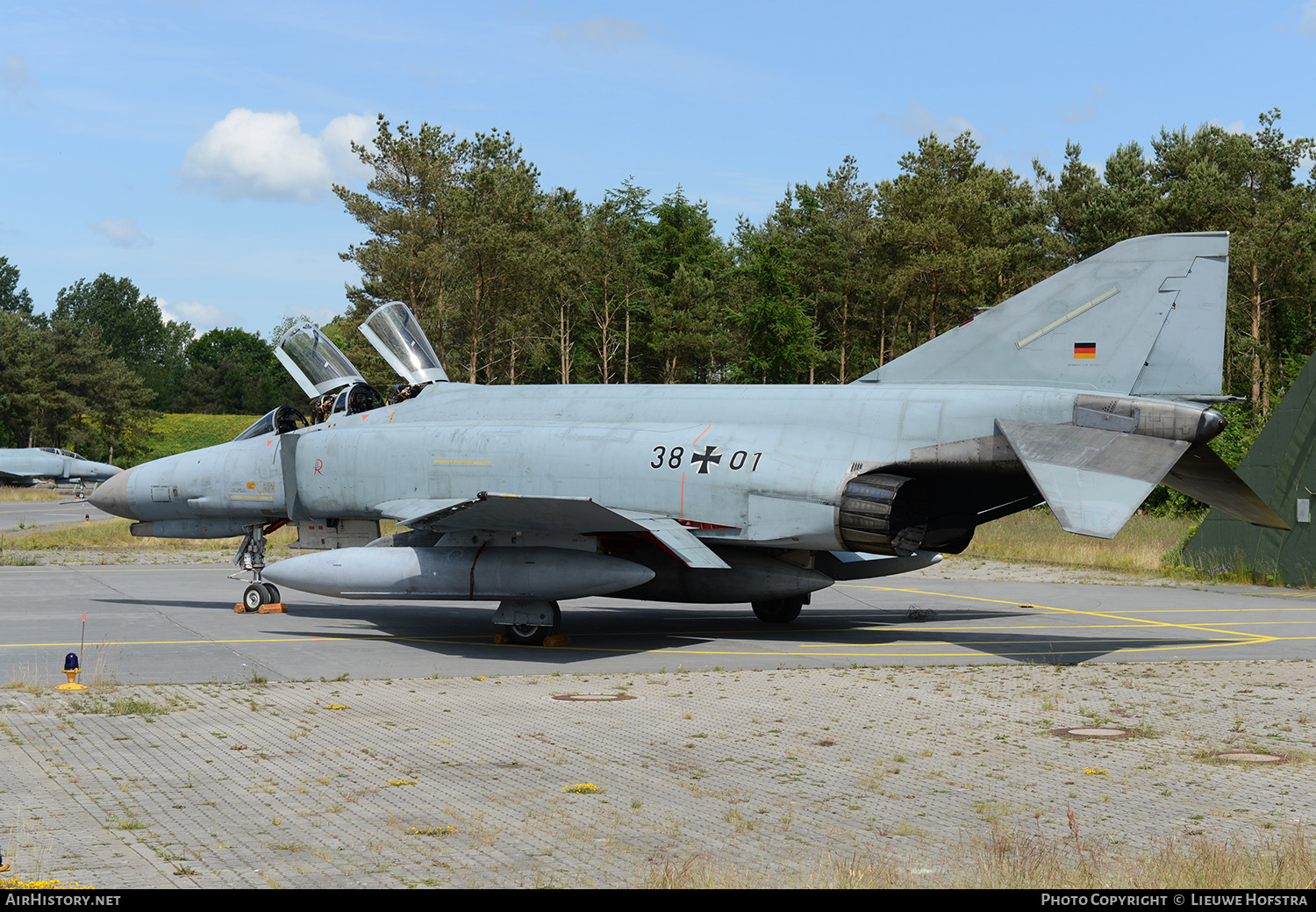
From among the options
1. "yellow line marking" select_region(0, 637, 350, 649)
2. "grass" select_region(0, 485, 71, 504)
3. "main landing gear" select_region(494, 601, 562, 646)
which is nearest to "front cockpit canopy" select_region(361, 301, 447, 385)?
"yellow line marking" select_region(0, 637, 350, 649)

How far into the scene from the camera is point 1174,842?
5.65 m

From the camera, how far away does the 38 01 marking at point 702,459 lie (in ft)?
42.3

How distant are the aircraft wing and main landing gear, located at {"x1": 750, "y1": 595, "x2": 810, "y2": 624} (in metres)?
2.87

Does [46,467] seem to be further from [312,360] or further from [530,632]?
[530,632]

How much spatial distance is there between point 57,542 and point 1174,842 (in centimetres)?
2919

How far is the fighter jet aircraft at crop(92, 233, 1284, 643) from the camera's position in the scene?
11812 mm

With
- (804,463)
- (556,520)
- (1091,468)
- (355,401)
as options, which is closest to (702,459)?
(804,463)

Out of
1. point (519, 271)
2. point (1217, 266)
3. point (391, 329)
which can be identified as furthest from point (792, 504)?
point (519, 271)

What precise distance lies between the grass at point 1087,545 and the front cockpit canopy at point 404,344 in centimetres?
1394

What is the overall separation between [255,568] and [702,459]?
24.6 ft

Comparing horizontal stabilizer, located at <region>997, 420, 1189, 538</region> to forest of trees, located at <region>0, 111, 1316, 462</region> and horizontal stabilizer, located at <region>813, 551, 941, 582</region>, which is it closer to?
horizontal stabilizer, located at <region>813, 551, 941, 582</region>

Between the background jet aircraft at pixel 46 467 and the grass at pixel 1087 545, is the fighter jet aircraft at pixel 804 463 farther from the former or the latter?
the background jet aircraft at pixel 46 467

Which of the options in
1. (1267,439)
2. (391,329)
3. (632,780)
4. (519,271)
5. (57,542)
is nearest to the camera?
(632,780)

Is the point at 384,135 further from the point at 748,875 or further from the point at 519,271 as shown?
the point at 748,875
